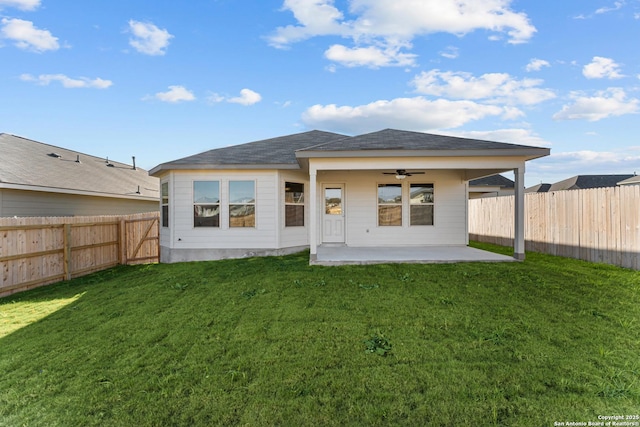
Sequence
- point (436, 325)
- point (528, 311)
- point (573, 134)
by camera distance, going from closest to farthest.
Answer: point (436, 325) < point (528, 311) < point (573, 134)

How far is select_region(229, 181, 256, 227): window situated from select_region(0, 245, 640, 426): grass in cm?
374

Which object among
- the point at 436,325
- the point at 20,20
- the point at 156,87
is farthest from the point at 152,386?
the point at 20,20

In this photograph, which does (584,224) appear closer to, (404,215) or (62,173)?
(404,215)

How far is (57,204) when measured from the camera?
38.0 feet

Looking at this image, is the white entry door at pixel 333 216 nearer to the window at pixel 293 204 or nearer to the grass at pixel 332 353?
the window at pixel 293 204

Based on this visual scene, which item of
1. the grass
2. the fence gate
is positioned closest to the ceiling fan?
the grass

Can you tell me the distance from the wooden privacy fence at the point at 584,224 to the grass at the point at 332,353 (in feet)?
6.05

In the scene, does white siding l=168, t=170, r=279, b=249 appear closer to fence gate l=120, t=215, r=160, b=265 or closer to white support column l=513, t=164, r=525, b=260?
fence gate l=120, t=215, r=160, b=265

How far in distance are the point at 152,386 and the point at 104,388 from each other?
445 mm

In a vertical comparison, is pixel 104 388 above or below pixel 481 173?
below

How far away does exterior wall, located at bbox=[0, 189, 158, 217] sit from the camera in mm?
9922

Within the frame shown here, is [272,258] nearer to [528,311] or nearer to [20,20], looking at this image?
[528,311]

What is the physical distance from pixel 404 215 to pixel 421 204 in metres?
0.70

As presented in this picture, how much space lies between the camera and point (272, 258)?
30.8 ft
